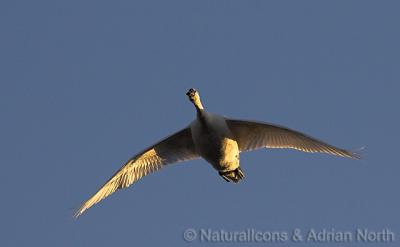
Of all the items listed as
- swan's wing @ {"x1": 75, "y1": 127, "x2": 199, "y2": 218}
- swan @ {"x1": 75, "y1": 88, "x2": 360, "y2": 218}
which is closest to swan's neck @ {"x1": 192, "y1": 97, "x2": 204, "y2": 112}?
swan @ {"x1": 75, "y1": 88, "x2": 360, "y2": 218}

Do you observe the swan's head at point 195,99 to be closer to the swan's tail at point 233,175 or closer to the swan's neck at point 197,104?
the swan's neck at point 197,104

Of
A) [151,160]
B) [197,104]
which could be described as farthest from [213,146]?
[151,160]

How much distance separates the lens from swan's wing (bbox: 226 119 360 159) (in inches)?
1028

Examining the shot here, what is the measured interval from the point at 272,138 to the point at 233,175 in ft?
5.32

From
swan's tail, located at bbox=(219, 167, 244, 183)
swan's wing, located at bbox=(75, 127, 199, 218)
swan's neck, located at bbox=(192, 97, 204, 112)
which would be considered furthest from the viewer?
swan's wing, located at bbox=(75, 127, 199, 218)

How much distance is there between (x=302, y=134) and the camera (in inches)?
1025

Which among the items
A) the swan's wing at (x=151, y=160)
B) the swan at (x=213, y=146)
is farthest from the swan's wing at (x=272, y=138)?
the swan's wing at (x=151, y=160)

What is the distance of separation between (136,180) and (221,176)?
2.82m

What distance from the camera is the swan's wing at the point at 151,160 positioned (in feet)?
89.1

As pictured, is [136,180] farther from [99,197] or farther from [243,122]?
[243,122]

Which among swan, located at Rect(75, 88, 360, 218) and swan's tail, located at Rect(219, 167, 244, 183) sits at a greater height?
swan, located at Rect(75, 88, 360, 218)

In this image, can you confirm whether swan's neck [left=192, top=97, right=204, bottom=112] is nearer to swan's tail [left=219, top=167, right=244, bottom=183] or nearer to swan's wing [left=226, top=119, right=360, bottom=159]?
swan's wing [left=226, top=119, right=360, bottom=159]

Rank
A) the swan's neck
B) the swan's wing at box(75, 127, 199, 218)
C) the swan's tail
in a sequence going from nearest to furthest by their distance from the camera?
the swan's neck
the swan's tail
the swan's wing at box(75, 127, 199, 218)

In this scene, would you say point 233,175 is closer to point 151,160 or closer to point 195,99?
point 195,99
